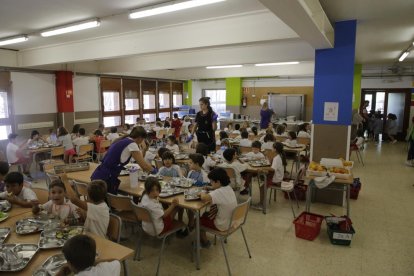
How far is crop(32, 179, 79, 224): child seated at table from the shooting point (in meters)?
2.92

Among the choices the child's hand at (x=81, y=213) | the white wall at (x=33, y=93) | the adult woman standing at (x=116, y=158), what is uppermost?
the white wall at (x=33, y=93)

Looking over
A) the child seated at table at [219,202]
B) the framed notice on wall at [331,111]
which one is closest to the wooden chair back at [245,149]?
the framed notice on wall at [331,111]

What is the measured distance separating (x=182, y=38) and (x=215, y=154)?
2444mm

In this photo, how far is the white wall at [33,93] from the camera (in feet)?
29.2

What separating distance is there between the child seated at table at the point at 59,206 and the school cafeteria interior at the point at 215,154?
0.10 meters

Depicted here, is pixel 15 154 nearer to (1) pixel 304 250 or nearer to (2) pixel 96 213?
(2) pixel 96 213

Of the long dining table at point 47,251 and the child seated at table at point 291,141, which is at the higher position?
the child seated at table at point 291,141

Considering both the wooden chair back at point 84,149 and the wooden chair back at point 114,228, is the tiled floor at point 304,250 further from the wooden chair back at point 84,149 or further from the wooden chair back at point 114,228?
the wooden chair back at point 84,149

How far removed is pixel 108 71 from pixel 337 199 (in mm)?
9027

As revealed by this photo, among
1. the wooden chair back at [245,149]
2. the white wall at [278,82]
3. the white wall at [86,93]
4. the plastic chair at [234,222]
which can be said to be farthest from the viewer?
the white wall at [278,82]

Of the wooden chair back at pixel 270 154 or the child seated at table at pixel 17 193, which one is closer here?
the child seated at table at pixel 17 193

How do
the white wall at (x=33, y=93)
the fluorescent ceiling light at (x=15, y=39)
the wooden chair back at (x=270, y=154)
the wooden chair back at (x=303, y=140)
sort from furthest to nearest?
the white wall at (x=33, y=93) < the wooden chair back at (x=303, y=140) < the fluorescent ceiling light at (x=15, y=39) < the wooden chair back at (x=270, y=154)

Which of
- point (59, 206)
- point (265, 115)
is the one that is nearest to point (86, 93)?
point (265, 115)

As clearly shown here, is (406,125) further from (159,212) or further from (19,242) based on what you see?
(19,242)
